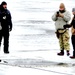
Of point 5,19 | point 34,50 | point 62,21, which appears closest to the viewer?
point 62,21

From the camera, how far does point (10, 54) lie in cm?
1494

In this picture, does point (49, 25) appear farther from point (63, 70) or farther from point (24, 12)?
point (63, 70)

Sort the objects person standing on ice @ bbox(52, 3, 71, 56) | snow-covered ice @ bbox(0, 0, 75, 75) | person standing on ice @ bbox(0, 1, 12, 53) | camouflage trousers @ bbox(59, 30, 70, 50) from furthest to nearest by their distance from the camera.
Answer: person standing on ice @ bbox(0, 1, 12, 53) → camouflage trousers @ bbox(59, 30, 70, 50) → person standing on ice @ bbox(52, 3, 71, 56) → snow-covered ice @ bbox(0, 0, 75, 75)

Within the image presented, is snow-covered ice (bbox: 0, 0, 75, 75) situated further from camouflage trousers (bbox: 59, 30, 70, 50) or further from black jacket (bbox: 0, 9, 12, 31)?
black jacket (bbox: 0, 9, 12, 31)

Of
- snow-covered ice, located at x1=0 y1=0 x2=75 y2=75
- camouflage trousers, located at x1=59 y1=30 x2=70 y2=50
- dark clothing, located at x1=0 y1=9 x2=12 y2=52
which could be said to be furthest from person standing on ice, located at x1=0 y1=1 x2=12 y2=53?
camouflage trousers, located at x1=59 y1=30 x2=70 y2=50

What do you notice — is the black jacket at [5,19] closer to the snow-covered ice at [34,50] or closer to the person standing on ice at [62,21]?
the snow-covered ice at [34,50]

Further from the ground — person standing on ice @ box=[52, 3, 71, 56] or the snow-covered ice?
person standing on ice @ box=[52, 3, 71, 56]

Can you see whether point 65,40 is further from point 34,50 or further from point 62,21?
point 34,50

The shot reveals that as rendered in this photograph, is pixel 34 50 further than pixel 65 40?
Yes

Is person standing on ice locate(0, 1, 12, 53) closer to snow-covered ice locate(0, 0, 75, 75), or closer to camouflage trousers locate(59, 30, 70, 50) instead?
snow-covered ice locate(0, 0, 75, 75)

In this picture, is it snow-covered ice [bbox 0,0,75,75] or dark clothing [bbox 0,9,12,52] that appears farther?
dark clothing [bbox 0,9,12,52]

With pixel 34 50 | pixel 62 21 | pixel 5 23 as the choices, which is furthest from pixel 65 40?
pixel 5 23

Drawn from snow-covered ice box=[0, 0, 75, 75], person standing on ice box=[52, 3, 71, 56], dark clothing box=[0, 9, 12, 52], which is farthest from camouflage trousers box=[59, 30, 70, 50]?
dark clothing box=[0, 9, 12, 52]

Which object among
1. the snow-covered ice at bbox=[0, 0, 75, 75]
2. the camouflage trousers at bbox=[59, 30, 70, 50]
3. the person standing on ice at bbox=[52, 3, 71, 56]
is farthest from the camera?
the camouflage trousers at bbox=[59, 30, 70, 50]
